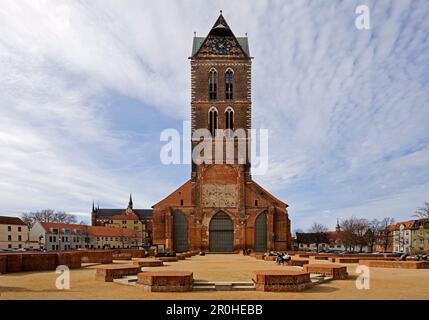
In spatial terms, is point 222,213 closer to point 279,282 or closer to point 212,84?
point 212,84

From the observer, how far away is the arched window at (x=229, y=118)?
2384 inches

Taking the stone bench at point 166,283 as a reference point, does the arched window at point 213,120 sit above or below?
above

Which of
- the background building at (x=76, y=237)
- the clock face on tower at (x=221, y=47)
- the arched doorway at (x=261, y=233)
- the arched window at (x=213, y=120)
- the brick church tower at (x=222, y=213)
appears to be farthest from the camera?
the background building at (x=76, y=237)

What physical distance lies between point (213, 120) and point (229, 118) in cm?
237

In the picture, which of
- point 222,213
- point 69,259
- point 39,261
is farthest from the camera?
point 222,213

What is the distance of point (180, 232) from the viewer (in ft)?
178

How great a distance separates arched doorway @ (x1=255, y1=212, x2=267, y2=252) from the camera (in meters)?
53.9

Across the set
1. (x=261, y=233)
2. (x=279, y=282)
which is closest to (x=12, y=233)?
(x=261, y=233)

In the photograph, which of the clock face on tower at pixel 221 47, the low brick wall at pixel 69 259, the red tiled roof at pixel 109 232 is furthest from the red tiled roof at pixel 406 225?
the low brick wall at pixel 69 259

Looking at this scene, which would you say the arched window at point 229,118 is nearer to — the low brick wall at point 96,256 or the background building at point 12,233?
the low brick wall at point 96,256

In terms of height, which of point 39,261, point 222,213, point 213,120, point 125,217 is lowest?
point 125,217

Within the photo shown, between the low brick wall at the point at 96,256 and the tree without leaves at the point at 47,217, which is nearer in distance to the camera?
the low brick wall at the point at 96,256

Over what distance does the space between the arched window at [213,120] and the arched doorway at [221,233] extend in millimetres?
12474

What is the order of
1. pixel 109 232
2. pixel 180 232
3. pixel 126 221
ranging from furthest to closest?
1. pixel 126 221
2. pixel 109 232
3. pixel 180 232
